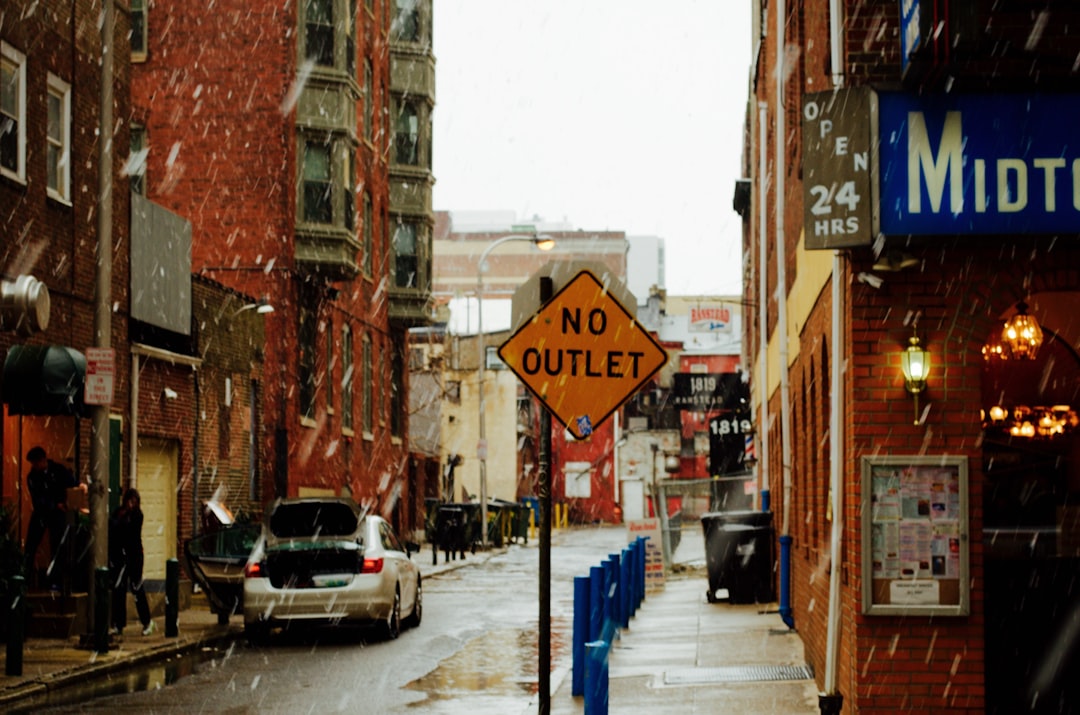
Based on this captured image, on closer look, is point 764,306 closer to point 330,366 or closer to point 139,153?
point 330,366

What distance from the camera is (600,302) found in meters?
8.96

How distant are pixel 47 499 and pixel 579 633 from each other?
311 inches

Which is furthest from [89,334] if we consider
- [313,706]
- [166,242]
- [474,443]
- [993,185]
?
[474,443]

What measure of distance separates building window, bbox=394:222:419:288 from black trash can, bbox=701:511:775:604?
2206 centimetres

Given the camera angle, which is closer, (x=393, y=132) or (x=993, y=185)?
(x=993, y=185)

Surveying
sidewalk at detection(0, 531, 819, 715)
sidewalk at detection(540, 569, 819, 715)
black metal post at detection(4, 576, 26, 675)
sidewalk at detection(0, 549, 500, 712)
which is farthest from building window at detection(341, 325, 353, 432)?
black metal post at detection(4, 576, 26, 675)

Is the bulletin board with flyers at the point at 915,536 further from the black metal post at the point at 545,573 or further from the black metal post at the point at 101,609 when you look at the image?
the black metal post at the point at 101,609

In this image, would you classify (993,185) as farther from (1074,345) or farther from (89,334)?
(89,334)

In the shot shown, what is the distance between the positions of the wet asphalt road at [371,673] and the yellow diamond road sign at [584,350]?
4.46 m

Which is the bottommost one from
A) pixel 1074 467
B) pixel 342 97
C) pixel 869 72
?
pixel 1074 467

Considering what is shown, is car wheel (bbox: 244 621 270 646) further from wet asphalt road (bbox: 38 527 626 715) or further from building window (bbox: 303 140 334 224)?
building window (bbox: 303 140 334 224)

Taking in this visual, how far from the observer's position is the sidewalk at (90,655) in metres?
13.3

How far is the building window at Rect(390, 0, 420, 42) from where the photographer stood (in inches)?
1748

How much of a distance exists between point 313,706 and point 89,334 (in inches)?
393
